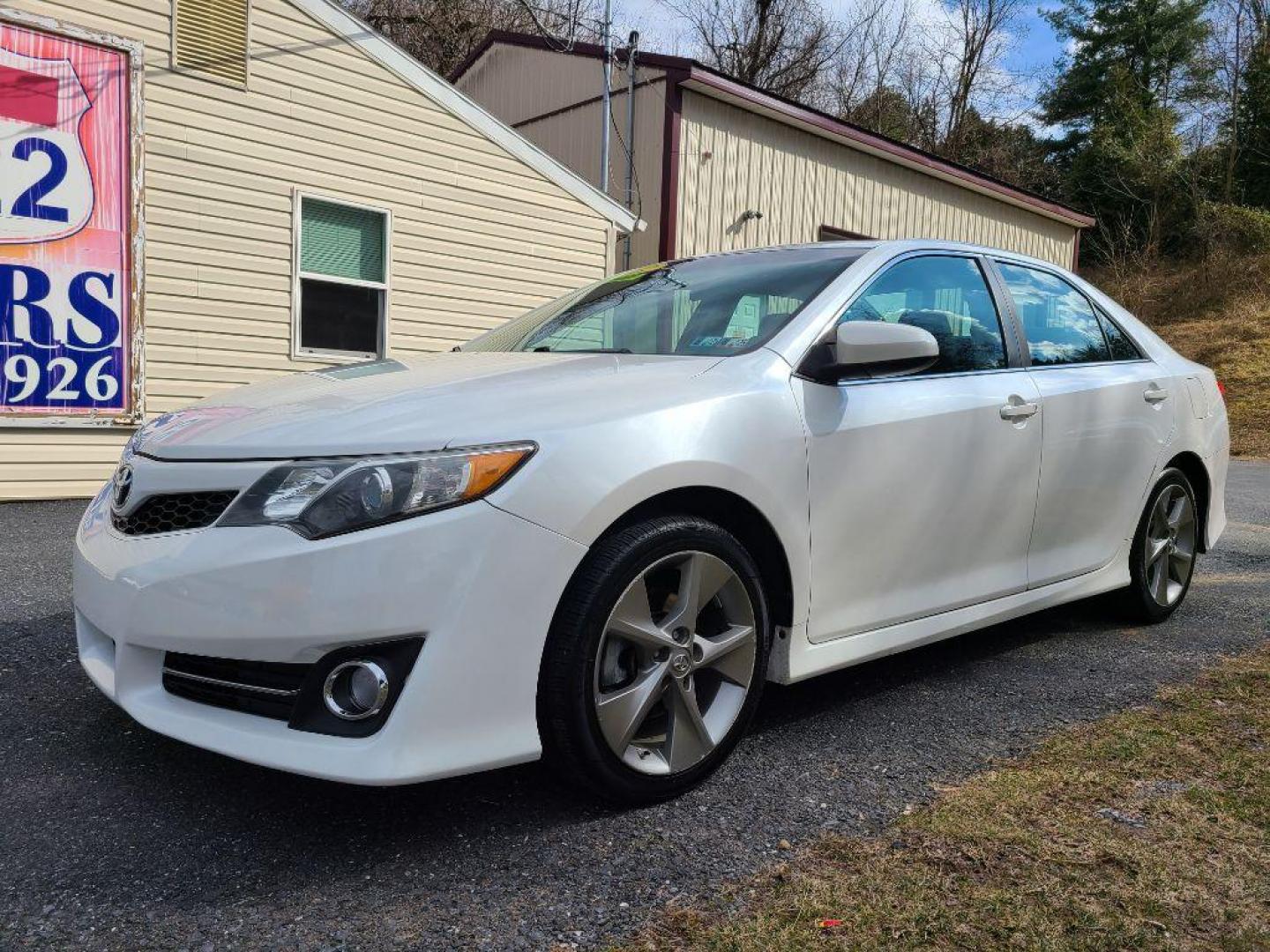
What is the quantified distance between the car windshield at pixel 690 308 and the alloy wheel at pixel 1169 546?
79.1 inches

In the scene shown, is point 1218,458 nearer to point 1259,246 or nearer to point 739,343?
point 739,343

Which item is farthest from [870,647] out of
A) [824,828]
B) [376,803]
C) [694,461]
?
[376,803]

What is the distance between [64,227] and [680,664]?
22.0 feet

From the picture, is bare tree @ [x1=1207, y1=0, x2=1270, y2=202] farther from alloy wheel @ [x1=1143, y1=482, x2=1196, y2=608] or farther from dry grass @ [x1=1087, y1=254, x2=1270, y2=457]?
alloy wheel @ [x1=1143, y1=482, x2=1196, y2=608]

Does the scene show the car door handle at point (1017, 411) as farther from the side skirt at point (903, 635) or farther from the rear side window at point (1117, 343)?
the rear side window at point (1117, 343)

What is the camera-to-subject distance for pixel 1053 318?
12.5ft

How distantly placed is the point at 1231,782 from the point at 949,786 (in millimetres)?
737

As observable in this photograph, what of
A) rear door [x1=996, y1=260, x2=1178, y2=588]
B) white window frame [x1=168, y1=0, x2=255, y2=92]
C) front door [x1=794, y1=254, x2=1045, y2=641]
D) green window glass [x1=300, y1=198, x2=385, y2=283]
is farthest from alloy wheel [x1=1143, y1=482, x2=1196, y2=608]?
white window frame [x1=168, y1=0, x2=255, y2=92]

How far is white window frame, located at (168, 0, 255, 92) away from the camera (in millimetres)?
7672

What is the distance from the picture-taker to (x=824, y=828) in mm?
2359

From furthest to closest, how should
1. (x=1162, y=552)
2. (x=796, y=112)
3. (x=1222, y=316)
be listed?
1. (x=1222, y=316)
2. (x=796, y=112)
3. (x=1162, y=552)

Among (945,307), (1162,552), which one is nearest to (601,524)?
(945,307)

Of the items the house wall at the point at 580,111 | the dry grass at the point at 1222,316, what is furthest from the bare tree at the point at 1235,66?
the house wall at the point at 580,111

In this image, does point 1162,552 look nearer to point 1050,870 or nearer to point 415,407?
point 1050,870
